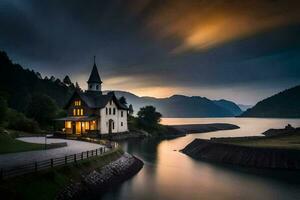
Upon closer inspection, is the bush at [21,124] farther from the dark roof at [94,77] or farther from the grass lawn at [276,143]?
the grass lawn at [276,143]

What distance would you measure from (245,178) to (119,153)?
18.7 meters

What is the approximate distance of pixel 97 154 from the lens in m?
37.6

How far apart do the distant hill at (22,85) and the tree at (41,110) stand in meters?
50.3

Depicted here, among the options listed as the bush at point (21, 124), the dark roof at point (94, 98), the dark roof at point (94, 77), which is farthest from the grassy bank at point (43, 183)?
the dark roof at point (94, 77)

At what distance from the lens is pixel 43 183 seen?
2389cm

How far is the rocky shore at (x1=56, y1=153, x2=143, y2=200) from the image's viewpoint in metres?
26.1

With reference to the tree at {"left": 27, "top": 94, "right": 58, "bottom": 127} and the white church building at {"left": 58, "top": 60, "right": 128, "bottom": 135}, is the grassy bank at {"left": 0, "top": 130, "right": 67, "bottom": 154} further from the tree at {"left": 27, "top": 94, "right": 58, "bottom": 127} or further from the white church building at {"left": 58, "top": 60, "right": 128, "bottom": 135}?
the tree at {"left": 27, "top": 94, "right": 58, "bottom": 127}

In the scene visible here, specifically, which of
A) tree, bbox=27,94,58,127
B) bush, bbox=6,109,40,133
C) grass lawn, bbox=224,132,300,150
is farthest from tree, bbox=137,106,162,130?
grass lawn, bbox=224,132,300,150

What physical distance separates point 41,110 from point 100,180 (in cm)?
5437

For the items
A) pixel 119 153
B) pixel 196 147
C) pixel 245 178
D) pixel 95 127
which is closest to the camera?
pixel 245 178

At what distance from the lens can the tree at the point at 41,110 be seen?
79.6 metres

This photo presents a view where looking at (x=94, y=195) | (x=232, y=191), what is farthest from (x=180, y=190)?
(x=94, y=195)

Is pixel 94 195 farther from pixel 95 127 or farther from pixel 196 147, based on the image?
pixel 95 127

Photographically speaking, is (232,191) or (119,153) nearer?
(232,191)
